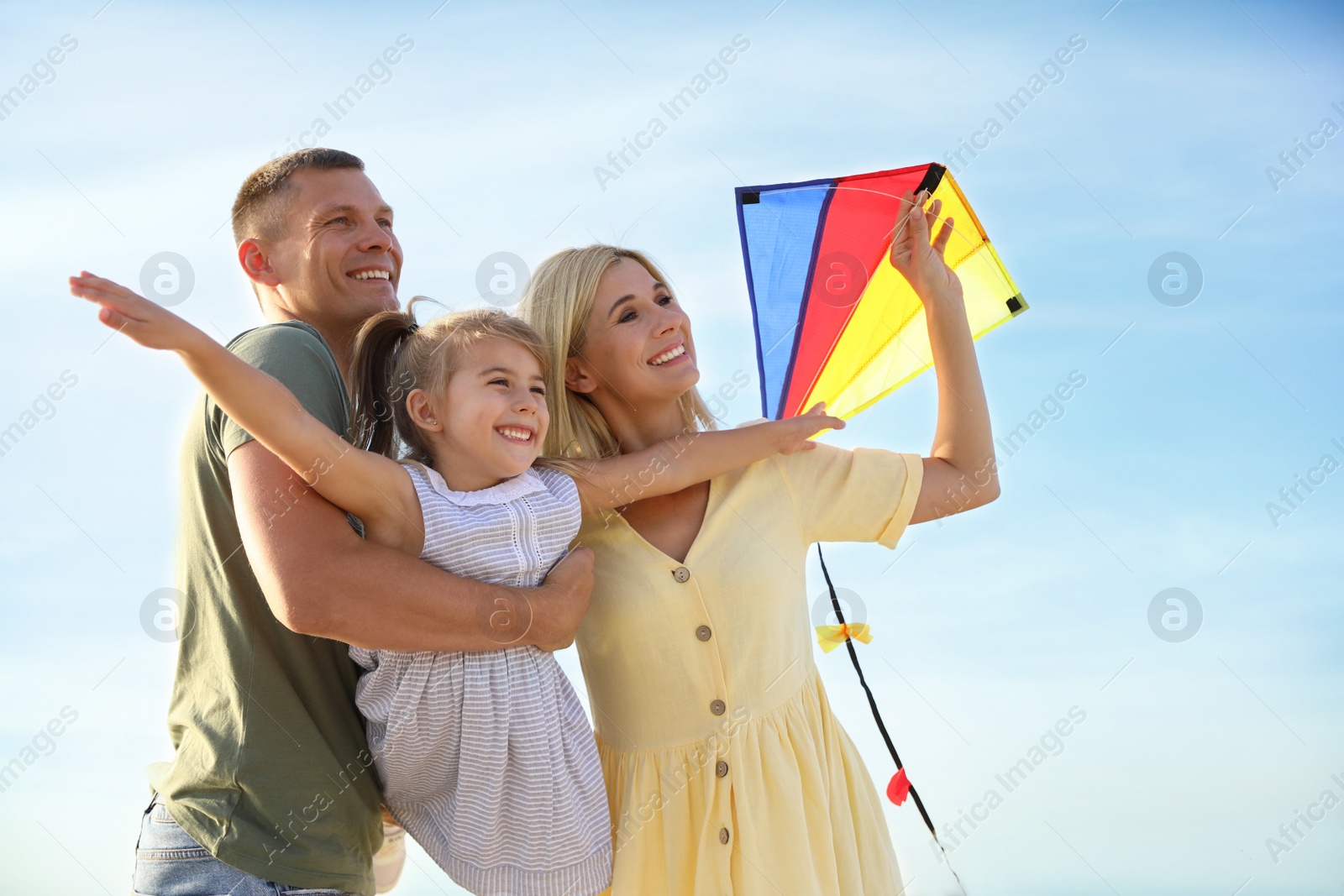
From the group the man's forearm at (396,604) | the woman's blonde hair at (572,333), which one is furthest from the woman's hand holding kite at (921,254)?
the man's forearm at (396,604)

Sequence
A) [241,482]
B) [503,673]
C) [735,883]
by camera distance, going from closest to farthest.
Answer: [241,482], [503,673], [735,883]

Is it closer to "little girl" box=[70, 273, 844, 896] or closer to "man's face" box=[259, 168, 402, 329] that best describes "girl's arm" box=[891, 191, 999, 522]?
"little girl" box=[70, 273, 844, 896]

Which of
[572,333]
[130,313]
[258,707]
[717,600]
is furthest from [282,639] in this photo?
[572,333]

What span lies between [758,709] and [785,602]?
1.02ft

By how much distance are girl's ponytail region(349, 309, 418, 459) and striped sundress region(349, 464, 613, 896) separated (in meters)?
0.33

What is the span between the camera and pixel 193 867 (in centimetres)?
257

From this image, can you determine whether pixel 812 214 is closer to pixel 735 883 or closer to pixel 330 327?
pixel 330 327

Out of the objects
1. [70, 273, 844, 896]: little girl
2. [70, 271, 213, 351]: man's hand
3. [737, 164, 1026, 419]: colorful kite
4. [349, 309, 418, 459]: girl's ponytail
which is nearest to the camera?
[70, 271, 213, 351]: man's hand

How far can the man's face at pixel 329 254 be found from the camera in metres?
3.45

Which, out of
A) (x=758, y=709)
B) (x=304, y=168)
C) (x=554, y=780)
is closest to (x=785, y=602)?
(x=758, y=709)

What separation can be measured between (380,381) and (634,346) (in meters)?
0.77

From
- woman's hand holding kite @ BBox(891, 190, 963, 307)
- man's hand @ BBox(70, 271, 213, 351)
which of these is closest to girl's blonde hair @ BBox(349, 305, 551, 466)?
man's hand @ BBox(70, 271, 213, 351)

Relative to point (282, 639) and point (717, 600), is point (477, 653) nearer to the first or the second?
point (282, 639)

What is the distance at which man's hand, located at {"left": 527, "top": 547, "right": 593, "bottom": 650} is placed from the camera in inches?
107
